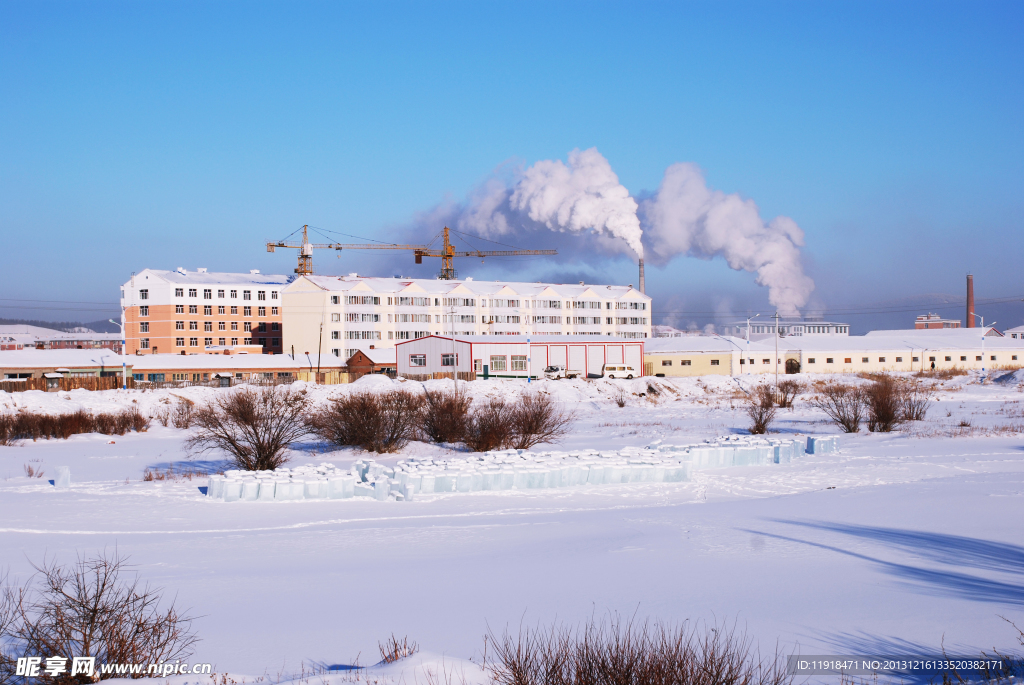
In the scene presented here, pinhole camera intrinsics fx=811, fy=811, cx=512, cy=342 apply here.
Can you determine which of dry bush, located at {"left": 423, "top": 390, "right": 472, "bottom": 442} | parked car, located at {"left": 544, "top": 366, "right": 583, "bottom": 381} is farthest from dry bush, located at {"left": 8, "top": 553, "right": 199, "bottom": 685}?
parked car, located at {"left": 544, "top": 366, "right": 583, "bottom": 381}

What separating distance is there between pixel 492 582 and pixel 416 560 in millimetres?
1580

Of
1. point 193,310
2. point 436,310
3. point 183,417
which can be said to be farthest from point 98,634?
point 193,310

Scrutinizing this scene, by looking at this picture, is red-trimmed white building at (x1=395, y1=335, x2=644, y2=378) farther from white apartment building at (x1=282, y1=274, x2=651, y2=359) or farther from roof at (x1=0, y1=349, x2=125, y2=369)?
roof at (x1=0, y1=349, x2=125, y2=369)

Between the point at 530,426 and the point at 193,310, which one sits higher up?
the point at 193,310

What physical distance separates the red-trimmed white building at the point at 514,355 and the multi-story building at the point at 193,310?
3756 centimetres

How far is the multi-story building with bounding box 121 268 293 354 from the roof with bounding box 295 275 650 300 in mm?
14176

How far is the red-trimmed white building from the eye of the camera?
61188 mm

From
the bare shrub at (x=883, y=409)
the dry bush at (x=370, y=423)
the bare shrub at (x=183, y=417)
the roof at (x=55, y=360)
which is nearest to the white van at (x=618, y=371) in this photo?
the bare shrub at (x=883, y=409)

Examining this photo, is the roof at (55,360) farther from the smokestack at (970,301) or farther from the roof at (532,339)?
the smokestack at (970,301)

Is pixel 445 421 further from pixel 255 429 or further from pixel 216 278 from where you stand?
pixel 216 278

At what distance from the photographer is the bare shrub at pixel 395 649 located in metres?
6.40

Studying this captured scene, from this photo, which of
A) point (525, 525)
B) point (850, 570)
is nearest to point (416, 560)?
point (525, 525)

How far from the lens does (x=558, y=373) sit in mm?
60000

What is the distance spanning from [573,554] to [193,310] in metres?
92.7
